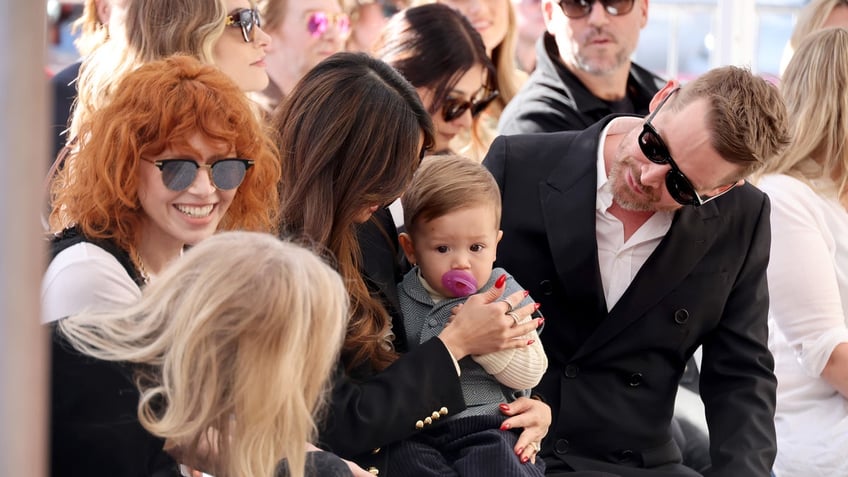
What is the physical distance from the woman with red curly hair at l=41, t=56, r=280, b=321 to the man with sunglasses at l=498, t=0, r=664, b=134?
2.14 m

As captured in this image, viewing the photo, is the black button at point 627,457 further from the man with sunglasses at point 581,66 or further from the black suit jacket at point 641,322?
the man with sunglasses at point 581,66

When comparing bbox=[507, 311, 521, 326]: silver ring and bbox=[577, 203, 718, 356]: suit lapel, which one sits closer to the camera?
bbox=[507, 311, 521, 326]: silver ring

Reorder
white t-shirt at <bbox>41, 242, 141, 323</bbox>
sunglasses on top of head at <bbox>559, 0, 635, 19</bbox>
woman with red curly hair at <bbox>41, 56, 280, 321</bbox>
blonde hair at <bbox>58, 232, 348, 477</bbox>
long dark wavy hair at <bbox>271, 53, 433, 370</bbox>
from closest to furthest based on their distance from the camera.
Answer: blonde hair at <bbox>58, 232, 348, 477</bbox>, white t-shirt at <bbox>41, 242, 141, 323</bbox>, woman with red curly hair at <bbox>41, 56, 280, 321</bbox>, long dark wavy hair at <bbox>271, 53, 433, 370</bbox>, sunglasses on top of head at <bbox>559, 0, 635, 19</bbox>

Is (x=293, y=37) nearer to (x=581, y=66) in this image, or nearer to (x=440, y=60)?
(x=440, y=60)

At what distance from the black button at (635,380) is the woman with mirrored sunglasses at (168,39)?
1478 millimetres

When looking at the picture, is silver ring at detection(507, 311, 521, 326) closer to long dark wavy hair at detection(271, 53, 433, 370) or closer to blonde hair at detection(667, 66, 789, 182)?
long dark wavy hair at detection(271, 53, 433, 370)

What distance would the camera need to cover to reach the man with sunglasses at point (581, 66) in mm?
4961

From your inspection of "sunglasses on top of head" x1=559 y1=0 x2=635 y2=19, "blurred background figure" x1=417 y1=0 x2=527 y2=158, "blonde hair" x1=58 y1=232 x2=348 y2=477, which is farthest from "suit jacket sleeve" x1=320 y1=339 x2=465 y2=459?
"blurred background figure" x1=417 y1=0 x2=527 y2=158

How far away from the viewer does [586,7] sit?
16.7 ft

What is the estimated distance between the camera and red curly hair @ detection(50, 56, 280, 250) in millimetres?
2826

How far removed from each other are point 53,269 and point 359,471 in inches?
32.3

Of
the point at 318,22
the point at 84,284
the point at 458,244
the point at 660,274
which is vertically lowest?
the point at 660,274

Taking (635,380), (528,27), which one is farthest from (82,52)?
(528,27)

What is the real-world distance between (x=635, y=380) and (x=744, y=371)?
1.07ft
